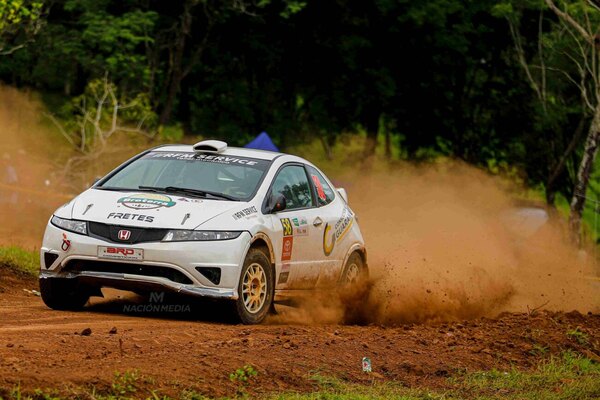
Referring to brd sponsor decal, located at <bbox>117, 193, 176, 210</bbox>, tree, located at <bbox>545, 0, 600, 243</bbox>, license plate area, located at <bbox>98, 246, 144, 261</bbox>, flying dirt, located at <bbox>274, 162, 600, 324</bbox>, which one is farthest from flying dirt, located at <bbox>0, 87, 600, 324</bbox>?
license plate area, located at <bbox>98, 246, 144, 261</bbox>

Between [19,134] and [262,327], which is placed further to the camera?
[19,134]

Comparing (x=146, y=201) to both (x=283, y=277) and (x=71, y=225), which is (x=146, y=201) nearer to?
(x=71, y=225)

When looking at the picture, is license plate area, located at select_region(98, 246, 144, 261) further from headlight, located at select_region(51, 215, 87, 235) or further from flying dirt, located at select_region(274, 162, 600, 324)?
flying dirt, located at select_region(274, 162, 600, 324)

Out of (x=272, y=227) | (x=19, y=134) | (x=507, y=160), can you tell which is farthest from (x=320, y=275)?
(x=507, y=160)

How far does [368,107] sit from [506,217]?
35.6 ft

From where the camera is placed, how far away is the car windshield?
37.1 ft

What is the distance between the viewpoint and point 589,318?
1257cm

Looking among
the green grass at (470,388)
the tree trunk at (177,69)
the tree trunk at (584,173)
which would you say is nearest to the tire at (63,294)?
the green grass at (470,388)

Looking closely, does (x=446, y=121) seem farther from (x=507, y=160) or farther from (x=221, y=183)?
(x=221, y=183)

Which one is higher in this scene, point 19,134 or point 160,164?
point 160,164

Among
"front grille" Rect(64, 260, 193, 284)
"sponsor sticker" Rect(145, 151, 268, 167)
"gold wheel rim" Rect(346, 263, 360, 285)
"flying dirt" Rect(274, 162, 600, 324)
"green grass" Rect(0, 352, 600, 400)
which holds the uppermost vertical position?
"sponsor sticker" Rect(145, 151, 268, 167)

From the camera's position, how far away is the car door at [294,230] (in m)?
11.4

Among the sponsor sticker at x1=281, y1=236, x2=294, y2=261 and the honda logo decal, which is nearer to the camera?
the honda logo decal

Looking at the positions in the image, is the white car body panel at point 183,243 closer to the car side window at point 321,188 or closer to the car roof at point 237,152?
the car roof at point 237,152
